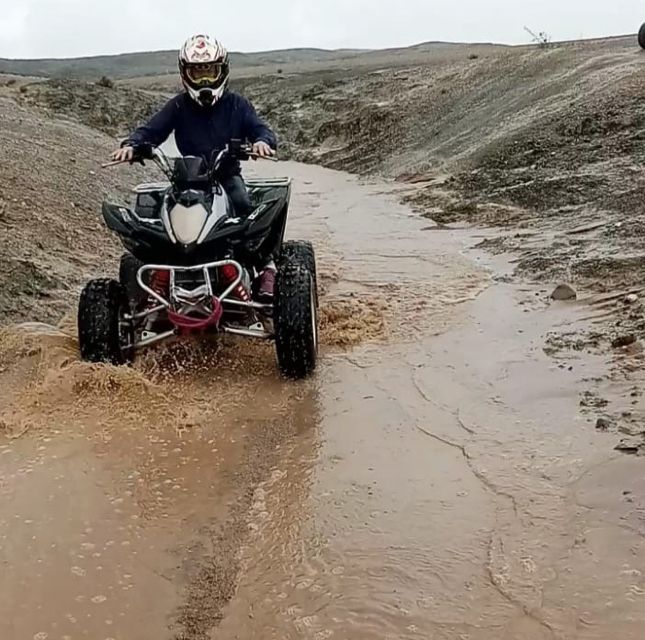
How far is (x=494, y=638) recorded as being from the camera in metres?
2.98

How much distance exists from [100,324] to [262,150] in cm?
142

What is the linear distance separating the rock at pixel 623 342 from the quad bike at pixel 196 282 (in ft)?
6.04

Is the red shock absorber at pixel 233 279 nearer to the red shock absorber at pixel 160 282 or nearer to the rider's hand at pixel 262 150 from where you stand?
the red shock absorber at pixel 160 282

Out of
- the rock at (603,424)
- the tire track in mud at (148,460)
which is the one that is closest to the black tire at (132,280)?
the tire track in mud at (148,460)

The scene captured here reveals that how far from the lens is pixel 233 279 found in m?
5.52

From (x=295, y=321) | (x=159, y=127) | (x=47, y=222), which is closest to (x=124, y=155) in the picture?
(x=159, y=127)

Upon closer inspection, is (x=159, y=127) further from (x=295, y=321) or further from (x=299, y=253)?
Answer: (x=295, y=321)

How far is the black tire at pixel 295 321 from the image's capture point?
535 cm

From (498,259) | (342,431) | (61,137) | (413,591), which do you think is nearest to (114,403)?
(342,431)

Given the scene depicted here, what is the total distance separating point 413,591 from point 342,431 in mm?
1645

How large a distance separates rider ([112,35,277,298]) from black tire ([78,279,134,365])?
33.5 inches

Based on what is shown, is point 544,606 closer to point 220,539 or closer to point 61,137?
point 220,539

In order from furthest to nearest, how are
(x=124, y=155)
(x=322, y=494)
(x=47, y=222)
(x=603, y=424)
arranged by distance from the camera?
(x=47, y=222), (x=124, y=155), (x=603, y=424), (x=322, y=494)

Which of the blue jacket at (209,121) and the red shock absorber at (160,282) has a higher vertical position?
the blue jacket at (209,121)
